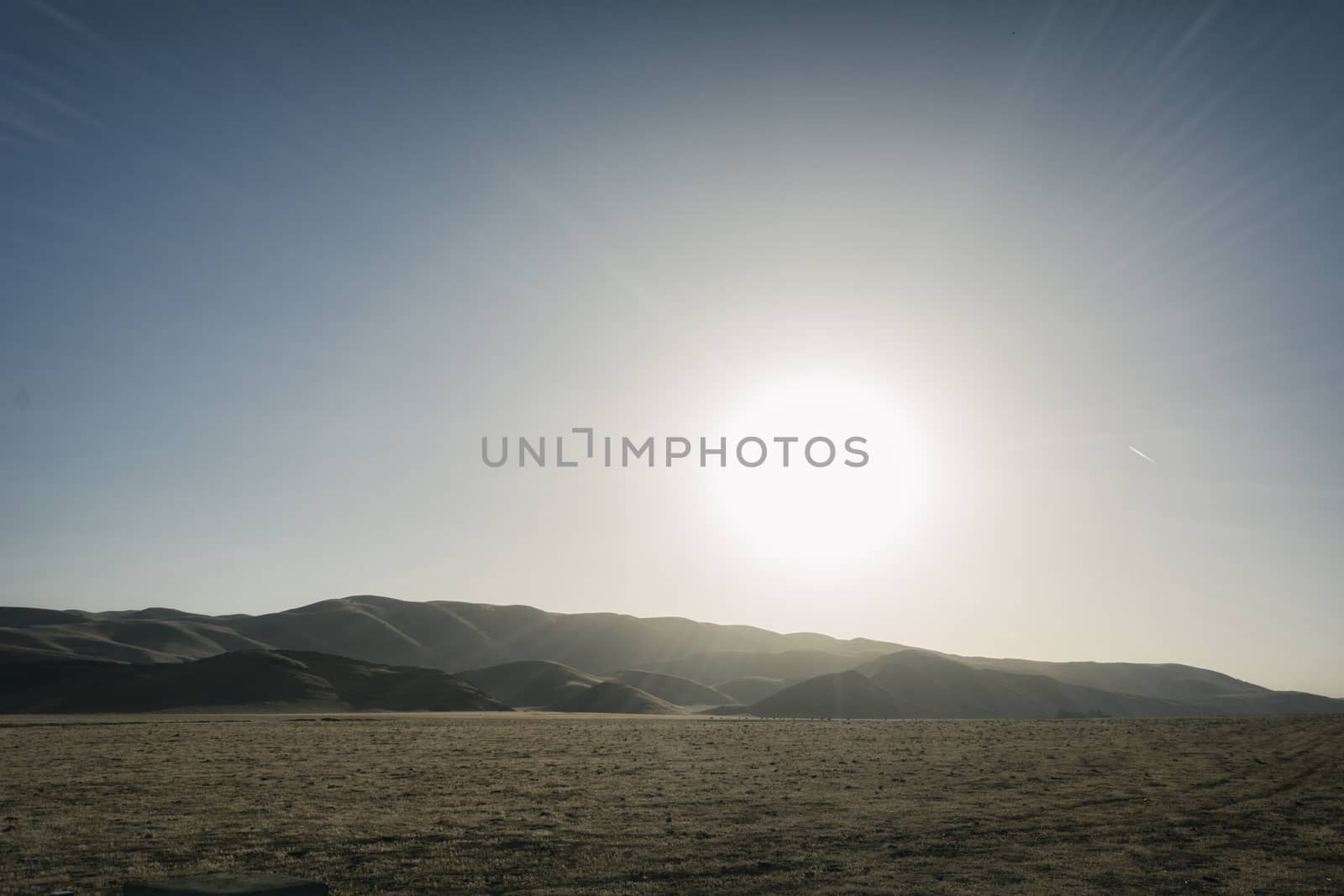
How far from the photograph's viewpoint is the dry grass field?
1938cm

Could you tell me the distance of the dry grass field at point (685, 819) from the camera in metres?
19.4

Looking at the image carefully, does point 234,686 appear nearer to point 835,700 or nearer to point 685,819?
point 835,700

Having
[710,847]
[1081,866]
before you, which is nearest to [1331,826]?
[1081,866]

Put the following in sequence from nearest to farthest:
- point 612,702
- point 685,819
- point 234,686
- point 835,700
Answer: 1. point 685,819
2. point 234,686
3. point 612,702
4. point 835,700

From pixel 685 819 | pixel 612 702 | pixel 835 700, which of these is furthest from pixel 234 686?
pixel 685 819

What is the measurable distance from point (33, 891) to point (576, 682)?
186729 millimetres

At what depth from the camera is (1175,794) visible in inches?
1261

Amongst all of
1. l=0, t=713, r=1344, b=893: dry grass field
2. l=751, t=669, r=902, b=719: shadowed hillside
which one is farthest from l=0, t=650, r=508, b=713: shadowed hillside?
l=0, t=713, r=1344, b=893: dry grass field

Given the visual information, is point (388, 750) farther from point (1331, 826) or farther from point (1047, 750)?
point (1331, 826)

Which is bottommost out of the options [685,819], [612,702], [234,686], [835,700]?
[612,702]

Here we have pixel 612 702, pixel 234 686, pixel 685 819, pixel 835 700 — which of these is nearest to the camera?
pixel 685 819

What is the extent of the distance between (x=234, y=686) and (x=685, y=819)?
129 metres

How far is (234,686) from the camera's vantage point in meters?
134

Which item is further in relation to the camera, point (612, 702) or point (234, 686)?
point (612, 702)
